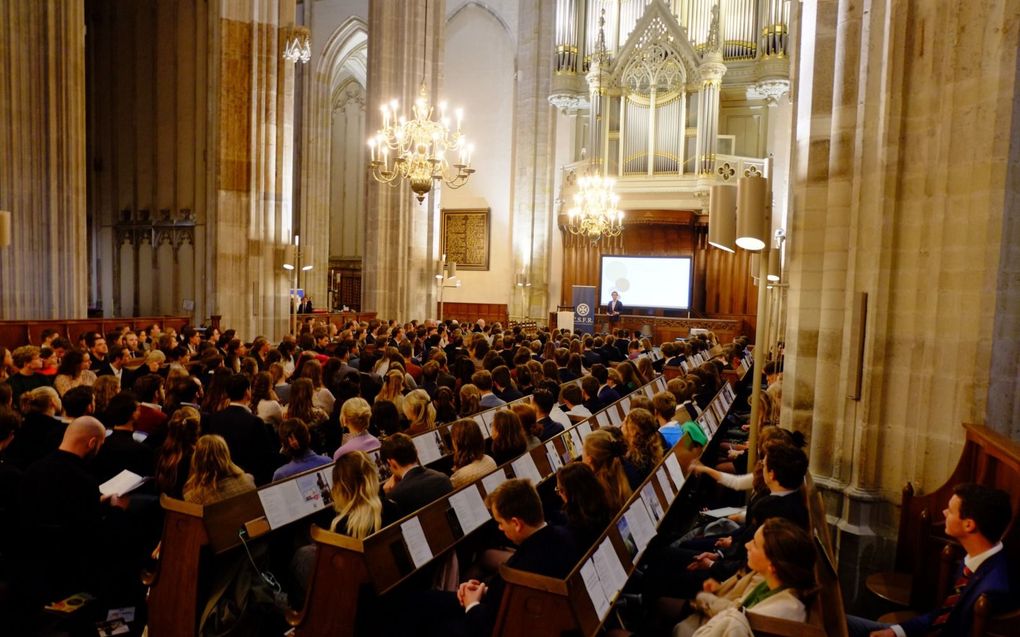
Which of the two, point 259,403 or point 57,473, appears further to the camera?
point 259,403

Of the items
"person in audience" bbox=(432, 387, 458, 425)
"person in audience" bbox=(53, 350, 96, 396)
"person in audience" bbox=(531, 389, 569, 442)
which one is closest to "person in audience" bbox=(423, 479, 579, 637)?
"person in audience" bbox=(531, 389, 569, 442)

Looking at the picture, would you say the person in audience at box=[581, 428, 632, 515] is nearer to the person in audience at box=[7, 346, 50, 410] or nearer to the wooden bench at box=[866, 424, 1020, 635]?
the wooden bench at box=[866, 424, 1020, 635]

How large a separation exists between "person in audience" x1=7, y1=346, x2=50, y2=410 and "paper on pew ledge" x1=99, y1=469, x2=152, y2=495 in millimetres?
2672

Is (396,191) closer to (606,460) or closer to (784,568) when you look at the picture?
(606,460)

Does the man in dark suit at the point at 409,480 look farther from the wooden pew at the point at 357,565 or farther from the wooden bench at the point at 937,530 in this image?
the wooden bench at the point at 937,530

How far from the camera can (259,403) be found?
17.4 feet

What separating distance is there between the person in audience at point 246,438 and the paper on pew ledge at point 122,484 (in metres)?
0.64

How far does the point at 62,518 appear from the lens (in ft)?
11.1

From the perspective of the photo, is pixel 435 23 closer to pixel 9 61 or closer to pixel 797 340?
pixel 9 61

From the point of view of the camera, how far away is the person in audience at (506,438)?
4.38 meters

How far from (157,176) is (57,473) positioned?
13418mm

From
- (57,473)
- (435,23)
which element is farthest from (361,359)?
(435,23)

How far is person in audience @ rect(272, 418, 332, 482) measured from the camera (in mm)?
3961

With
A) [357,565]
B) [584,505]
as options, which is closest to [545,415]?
[584,505]
